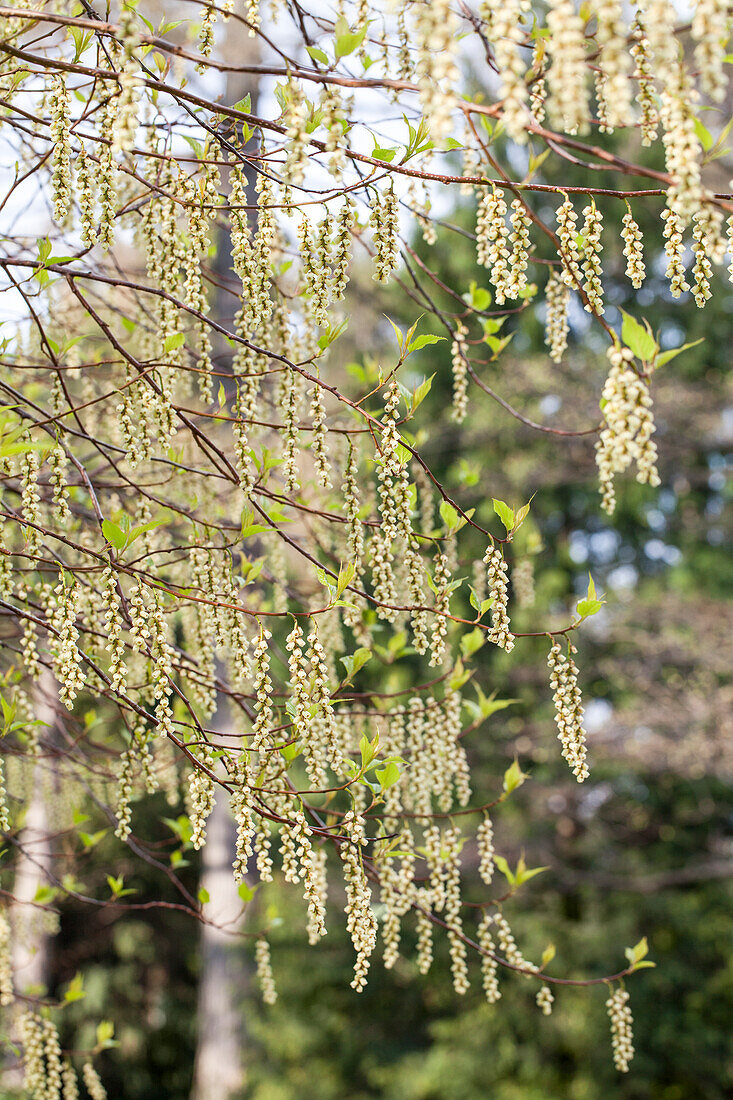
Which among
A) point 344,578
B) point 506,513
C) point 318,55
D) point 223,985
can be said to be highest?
point 318,55

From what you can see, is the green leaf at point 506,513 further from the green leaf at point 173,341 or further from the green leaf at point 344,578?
the green leaf at point 173,341

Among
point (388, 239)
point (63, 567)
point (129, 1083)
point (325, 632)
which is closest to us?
point (63, 567)

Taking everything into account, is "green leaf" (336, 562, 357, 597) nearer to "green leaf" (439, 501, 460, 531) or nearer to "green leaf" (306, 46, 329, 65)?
"green leaf" (439, 501, 460, 531)

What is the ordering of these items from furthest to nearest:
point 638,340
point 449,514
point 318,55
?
1. point 449,514
2. point 318,55
3. point 638,340

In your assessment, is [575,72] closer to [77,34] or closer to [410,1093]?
[77,34]

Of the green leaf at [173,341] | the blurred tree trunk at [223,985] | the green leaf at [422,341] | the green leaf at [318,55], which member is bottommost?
the blurred tree trunk at [223,985]

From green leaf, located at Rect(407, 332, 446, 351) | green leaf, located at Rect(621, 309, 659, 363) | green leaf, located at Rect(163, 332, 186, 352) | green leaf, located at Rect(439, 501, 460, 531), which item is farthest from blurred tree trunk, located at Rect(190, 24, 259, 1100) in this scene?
green leaf, located at Rect(621, 309, 659, 363)

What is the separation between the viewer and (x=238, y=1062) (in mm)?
7379

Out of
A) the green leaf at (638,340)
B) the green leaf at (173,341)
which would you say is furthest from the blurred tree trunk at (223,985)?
the green leaf at (638,340)

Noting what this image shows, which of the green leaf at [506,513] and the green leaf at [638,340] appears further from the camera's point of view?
the green leaf at [506,513]

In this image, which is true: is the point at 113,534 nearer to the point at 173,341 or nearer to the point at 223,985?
the point at 173,341

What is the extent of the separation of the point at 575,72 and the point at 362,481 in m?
2.24

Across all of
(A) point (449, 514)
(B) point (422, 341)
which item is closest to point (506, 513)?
(A) point (449, 514)

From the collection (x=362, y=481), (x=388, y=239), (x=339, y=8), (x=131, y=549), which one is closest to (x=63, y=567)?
(x=388, y=239)
